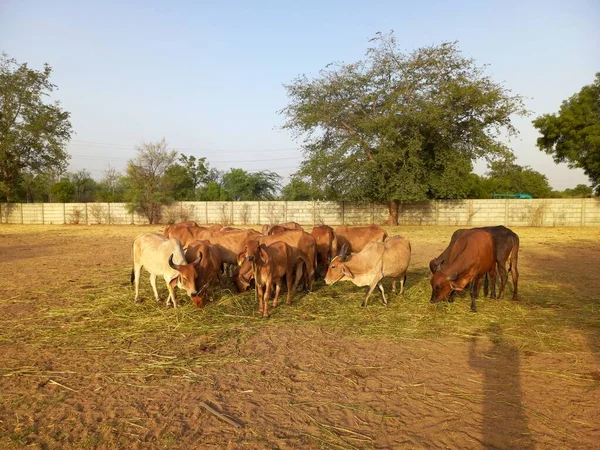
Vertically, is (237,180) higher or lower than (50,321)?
higher

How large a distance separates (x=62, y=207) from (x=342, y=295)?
118ft

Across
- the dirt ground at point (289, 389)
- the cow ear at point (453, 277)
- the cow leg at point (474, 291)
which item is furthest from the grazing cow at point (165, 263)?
the cow leg at point (474, 291)

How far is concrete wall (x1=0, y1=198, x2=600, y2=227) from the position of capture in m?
30.5

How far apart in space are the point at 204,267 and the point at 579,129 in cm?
3124

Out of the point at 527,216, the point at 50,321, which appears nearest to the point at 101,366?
the point at 50,321

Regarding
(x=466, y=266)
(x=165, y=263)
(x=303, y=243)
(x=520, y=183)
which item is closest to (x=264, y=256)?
(x=303, y=243)

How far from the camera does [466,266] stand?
27.7 feet

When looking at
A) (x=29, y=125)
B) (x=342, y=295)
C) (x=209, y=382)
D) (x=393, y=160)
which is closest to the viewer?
(x=209, y=382)

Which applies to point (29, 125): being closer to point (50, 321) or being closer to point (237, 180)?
point (237, 180)

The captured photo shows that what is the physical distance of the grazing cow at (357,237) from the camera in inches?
Answer: 456

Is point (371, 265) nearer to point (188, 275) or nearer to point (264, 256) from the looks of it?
point (264, 256)

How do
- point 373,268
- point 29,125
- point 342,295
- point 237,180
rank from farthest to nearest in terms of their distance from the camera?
1. point 237,180
2. point 29,125
3. point 342,295
4. point 373,268

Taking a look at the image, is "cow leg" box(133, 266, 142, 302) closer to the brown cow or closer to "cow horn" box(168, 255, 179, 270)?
"cow horn" box(168, 255, 179, 270)

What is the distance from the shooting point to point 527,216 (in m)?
31.0
